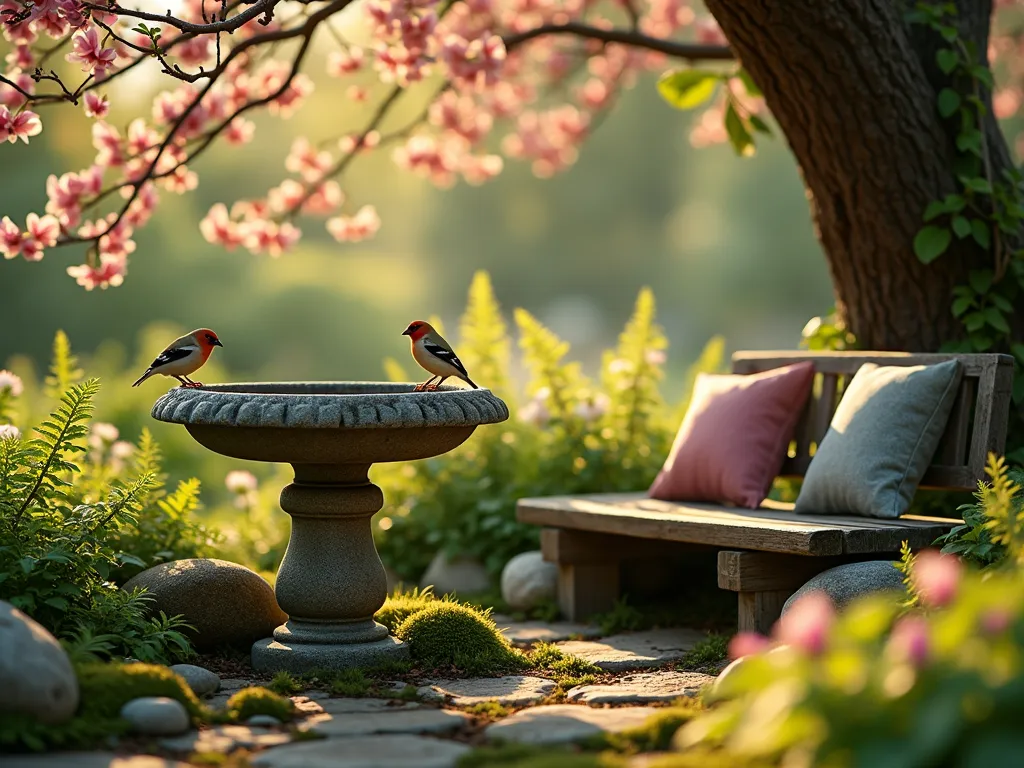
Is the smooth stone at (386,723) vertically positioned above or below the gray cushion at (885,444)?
below

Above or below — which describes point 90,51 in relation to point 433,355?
above

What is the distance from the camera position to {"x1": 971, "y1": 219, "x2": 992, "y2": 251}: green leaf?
5023mm

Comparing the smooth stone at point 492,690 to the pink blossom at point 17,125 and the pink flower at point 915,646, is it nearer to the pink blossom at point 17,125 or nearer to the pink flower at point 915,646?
the pink flower at point 915,646

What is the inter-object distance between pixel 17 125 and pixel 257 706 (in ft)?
7.53

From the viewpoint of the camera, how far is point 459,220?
91.9 feet

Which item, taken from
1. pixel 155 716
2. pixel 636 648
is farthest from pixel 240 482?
pixel 155 716

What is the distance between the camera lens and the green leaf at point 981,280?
16.7ft

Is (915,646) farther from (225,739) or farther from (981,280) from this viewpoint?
A: (981,280)

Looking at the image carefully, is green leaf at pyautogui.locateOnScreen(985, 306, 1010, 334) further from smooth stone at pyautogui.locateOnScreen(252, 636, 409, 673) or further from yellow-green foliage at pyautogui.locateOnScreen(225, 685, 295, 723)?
yellow-green foliage at pyautogui.locateOnScreen(225, 685, 295, 723)

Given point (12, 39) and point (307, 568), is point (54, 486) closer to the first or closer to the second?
point (307, 568)

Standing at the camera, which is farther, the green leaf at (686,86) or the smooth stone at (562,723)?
the green leaf at (686,86)

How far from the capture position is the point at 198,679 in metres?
3.67

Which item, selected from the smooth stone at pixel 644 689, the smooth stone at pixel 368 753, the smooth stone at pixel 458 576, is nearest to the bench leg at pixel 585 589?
the smooth stone at pixel 458 576

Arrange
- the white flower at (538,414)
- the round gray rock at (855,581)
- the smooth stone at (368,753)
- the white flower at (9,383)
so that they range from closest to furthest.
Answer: the smooth stone at (368,753) → the round gray rock at (855,581) → the white flower at (9,383) → the white flower at (538,414)
